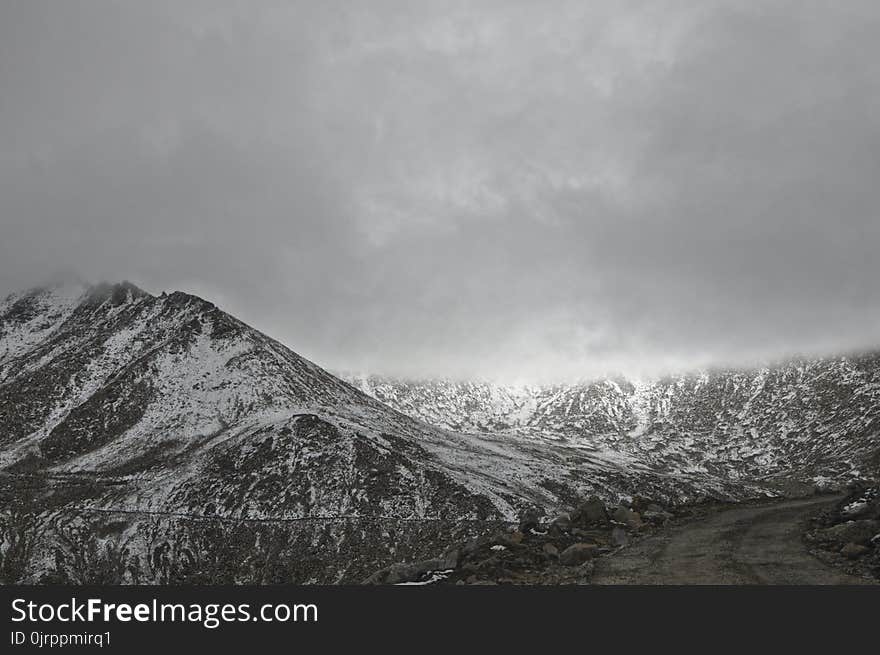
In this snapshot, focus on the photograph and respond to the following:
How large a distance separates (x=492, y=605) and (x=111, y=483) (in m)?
100.0

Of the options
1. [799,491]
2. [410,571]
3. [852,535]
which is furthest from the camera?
[799,491]

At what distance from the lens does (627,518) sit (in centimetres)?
3000

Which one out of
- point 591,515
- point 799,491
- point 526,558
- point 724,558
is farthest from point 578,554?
point 799,491

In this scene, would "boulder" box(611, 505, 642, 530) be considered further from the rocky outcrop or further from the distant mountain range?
the distant mountain range

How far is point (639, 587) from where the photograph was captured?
17625 millimetres

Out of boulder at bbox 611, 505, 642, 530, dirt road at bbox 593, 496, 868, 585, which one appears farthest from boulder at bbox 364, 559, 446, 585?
boulder at bbox 611, 505, 642, 530

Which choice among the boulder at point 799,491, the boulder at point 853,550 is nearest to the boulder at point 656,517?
the boulder at point 853,550

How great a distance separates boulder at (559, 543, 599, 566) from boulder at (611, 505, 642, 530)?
18.5ft

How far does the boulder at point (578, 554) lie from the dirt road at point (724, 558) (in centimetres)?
56

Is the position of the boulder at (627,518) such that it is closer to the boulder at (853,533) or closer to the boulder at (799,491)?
the boulder at (853,533)

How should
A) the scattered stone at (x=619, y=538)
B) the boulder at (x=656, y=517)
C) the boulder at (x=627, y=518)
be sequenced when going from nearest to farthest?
the scattered stone at (x=619, y=538)
the boulder at (x=627, y=518)
the boulder at (x=656, y=517)

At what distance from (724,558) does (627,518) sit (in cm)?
772

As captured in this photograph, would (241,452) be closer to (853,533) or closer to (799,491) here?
(799,491)

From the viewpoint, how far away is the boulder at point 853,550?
2042 cm
